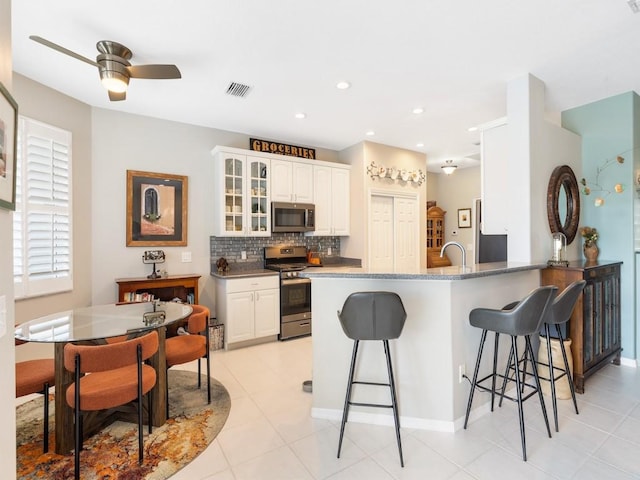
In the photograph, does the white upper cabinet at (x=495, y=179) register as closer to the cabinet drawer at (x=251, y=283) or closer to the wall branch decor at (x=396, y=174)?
the wall branch decor at (x=396, y=174)

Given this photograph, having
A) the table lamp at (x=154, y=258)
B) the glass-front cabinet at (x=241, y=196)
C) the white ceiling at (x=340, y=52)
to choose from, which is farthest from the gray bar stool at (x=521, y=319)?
the table lamp at (x=154, y=258)

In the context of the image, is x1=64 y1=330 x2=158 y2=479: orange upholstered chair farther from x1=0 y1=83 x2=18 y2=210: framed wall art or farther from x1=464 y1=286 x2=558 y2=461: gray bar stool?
x1=464 y1=286 x2=558 y2=461: gray bar stool

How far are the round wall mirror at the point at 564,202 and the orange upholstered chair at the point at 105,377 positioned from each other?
11.9 ft

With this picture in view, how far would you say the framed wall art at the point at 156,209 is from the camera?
12.8 feet

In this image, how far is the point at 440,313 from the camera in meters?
2.26

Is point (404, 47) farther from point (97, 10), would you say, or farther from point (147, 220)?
point (147, 220)

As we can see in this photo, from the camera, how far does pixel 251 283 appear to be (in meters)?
4.10

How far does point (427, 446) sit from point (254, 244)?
335 centimetres

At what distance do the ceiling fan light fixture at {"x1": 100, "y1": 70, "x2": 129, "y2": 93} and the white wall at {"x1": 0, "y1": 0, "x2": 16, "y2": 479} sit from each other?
4.99 feet

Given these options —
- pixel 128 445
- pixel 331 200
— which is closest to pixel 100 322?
pixel 128 445

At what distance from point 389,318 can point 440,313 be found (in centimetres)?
49

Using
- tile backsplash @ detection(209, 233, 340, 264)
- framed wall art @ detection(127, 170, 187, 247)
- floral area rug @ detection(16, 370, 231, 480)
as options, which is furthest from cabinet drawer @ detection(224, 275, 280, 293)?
floral area rug @ detection(16, 370, 231, 480)

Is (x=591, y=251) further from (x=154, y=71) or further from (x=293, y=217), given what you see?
(x=154, y=71)

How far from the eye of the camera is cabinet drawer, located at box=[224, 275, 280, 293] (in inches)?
156
